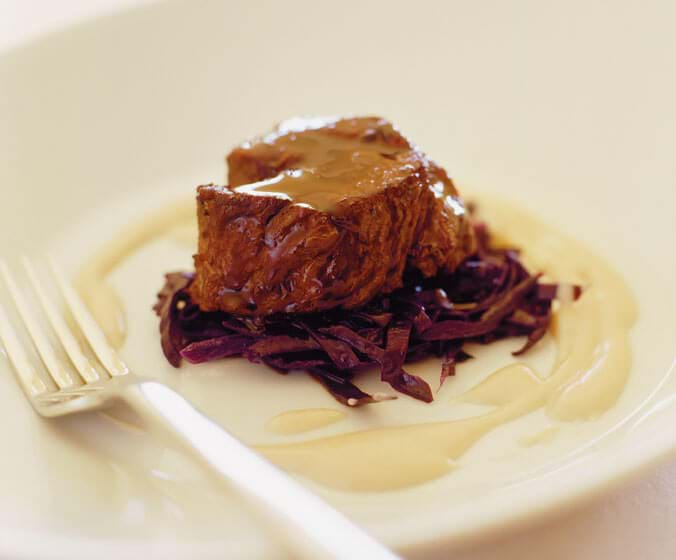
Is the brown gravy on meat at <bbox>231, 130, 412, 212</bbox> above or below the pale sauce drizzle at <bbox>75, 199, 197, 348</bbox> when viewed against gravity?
above

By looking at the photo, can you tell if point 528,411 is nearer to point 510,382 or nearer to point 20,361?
point 510,382

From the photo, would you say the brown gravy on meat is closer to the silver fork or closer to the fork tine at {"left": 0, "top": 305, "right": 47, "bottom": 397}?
the silver fork

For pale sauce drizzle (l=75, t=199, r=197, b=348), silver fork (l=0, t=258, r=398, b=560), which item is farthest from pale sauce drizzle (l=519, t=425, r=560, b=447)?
pale sauce drizzle (l=75, t=199, r=197, b=348)

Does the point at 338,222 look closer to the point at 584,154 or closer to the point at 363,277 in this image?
the point at 363,277

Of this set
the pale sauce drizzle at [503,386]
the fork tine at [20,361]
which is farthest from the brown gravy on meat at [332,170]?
the fork tine at [20,361]

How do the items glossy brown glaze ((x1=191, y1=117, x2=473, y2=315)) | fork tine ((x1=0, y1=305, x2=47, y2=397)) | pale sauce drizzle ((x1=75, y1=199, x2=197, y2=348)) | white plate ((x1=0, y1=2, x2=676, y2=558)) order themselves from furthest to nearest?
pale sauce drizzle ((x1=75, y1=199, x2=197, y2=348)) < glossy brown glaze ((x1=191, y1=117, x2=473, y2=315)) < fork tine ((x1=0, y1=305, x2=47, y2=397)) < white plate ((x1=0, y1=2, x2=676, y2=558))

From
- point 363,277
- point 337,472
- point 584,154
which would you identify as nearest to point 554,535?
point 337,472

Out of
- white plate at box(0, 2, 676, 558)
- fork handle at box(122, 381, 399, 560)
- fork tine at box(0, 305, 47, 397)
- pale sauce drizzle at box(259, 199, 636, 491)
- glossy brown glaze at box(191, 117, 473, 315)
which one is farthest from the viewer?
glossy brown glaze at box(191, 117, 473, 315)
